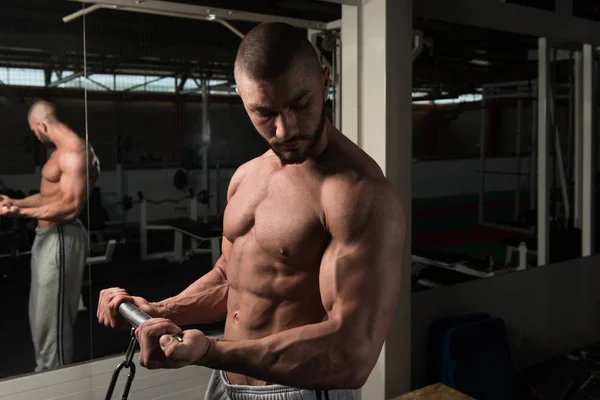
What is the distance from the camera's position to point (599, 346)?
3.83 meters

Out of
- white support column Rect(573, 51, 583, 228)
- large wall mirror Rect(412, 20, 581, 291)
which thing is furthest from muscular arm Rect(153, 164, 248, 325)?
white support column Rect(573, 51, 583, 228)

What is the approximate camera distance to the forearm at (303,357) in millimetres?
1055

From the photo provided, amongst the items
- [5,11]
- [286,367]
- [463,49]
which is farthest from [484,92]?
[286,367]

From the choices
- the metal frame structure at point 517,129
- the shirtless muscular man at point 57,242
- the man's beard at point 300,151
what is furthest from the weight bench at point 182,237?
the metal frame structure at point 517,129

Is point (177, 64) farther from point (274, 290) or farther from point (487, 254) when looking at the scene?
point (487, 254)

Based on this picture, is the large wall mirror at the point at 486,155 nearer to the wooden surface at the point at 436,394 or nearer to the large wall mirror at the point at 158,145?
the wooden surface at the point at 436,394

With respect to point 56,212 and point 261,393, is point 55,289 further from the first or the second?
point 261,393

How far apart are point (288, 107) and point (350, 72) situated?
1.66 meters

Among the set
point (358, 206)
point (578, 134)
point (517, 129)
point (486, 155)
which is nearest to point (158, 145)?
point (358, 206)

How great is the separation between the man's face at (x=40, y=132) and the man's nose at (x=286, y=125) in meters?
1.38

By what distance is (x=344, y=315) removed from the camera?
107 cm

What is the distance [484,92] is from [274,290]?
267cm

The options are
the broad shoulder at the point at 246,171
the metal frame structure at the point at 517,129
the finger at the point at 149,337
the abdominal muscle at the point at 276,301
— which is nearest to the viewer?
the finger at the point at 149,337

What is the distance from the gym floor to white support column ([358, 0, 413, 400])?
31.8 inches
